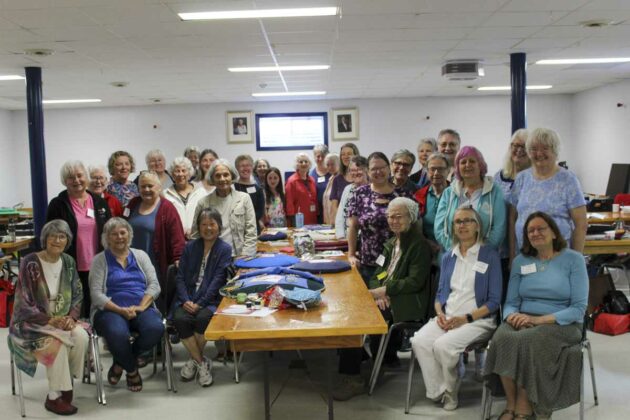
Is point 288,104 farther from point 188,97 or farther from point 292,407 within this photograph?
point 292,407

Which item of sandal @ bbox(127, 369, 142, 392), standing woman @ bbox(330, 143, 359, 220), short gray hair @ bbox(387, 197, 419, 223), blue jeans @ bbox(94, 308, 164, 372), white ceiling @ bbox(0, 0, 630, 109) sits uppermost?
white ceiling @ bbox(0, 0, 630, 109)

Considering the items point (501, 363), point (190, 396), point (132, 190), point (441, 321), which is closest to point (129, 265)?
point (190, 396)

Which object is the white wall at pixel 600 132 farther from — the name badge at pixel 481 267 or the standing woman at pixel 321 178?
the name badge at pixel 481 267

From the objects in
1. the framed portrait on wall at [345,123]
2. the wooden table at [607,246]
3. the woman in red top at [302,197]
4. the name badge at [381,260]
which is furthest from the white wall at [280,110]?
the name badge at [381,260]

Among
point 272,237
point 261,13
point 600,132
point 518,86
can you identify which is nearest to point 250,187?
point 272,237

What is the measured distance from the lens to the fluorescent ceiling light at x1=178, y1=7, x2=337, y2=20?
4828 millimetres

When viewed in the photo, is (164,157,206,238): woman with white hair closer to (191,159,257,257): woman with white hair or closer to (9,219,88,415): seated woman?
(191,159,257,257): woman with white hair

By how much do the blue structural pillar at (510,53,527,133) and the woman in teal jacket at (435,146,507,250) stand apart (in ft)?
13.8

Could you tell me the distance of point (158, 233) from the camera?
427cm

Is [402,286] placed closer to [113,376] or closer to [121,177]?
[113,376]

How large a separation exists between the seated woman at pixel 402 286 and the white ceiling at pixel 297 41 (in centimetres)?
200

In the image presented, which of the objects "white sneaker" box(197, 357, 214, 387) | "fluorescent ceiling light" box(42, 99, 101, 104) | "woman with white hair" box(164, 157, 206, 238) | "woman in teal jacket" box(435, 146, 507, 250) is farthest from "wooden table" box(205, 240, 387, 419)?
"fluorescent ceiling light" box(42, 99, 101, 104)

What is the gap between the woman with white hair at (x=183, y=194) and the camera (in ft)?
15.9

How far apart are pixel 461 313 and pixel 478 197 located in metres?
0.72
